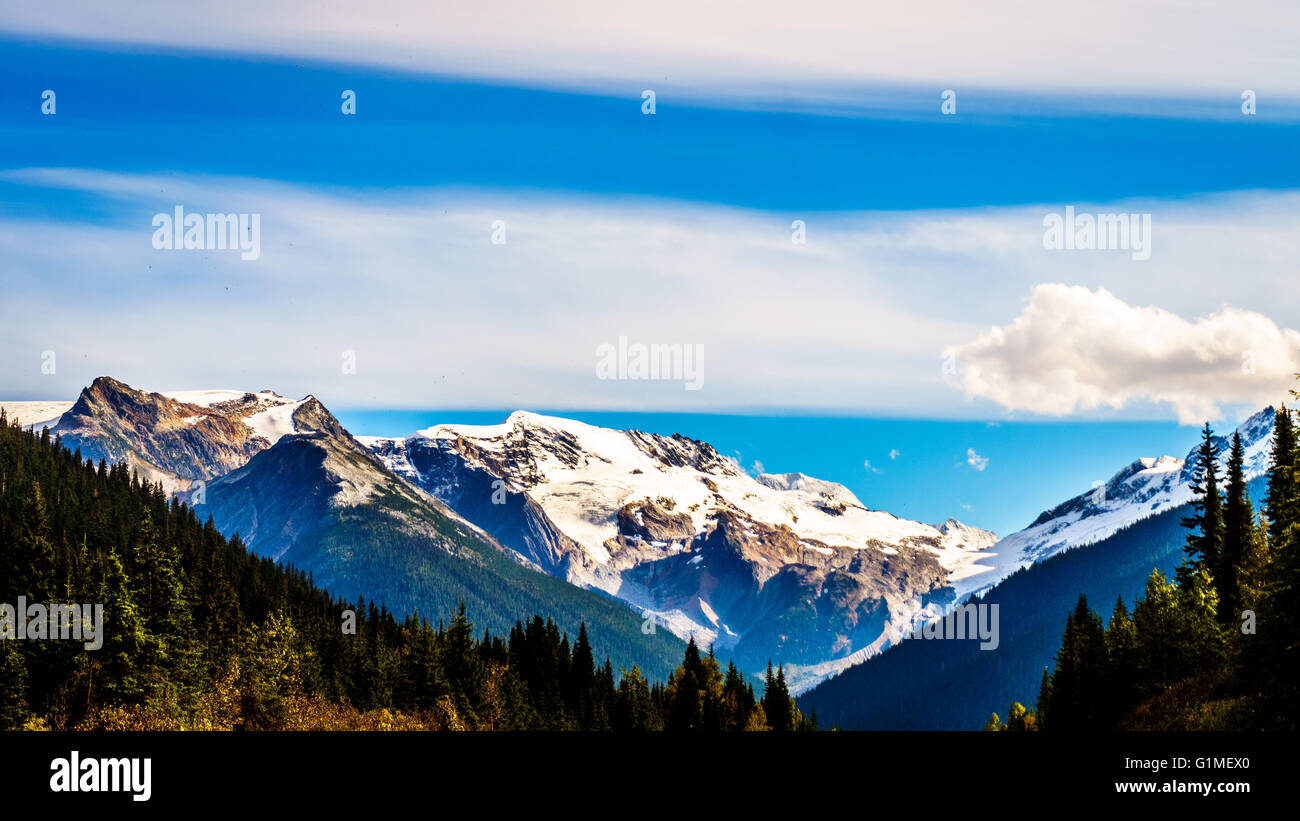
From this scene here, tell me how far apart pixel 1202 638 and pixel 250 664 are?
77.9 meters

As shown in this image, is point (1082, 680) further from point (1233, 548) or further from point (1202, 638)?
point (1233, 548)

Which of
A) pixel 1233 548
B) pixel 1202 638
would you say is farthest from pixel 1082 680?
pixel 1233 548

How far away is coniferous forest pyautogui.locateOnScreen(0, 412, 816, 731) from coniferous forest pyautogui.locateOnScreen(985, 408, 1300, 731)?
52.3 meters

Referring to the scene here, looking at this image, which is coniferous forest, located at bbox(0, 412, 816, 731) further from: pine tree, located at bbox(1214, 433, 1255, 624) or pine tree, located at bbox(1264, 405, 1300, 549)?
pine tree, located at bbox(1264, 405, 1300, 549)

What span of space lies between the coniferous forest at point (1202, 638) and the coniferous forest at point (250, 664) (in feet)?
172

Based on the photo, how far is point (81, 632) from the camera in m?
88.4

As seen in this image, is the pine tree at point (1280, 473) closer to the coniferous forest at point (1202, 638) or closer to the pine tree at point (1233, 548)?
the coniferous forest at point (1202, 638)

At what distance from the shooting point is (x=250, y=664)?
345ft

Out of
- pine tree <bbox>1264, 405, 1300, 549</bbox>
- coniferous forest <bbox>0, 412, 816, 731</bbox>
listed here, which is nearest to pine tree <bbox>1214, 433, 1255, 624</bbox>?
pine tree <bbox>1264, 405, 1300, 549</bbox>

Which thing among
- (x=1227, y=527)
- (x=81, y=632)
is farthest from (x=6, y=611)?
(x=1227, y=527)

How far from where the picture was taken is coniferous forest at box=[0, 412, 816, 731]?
88.6 m
